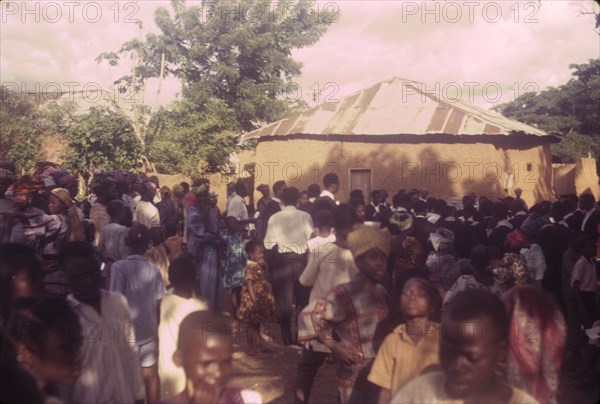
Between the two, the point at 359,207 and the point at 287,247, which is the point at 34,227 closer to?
the point at 287,247

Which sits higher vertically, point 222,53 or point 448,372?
point 222,53

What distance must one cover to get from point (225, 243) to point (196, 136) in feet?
40.1

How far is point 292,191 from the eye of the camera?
274 inches

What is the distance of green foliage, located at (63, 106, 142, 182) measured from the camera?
643 inches

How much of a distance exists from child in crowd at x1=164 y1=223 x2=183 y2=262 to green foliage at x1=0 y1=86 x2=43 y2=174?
1208 centimetres

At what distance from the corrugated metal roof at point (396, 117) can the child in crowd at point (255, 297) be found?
9.97 m

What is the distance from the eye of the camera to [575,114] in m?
34.5

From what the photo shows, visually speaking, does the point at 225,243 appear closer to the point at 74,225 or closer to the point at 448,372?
the point at 74,225

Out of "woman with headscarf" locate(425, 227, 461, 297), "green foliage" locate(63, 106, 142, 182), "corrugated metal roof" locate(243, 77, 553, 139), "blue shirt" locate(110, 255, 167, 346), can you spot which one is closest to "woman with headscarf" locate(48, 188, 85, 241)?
"blue shirt" locate(110, 255, 167, 346)

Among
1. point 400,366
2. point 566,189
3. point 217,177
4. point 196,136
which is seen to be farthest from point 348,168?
point 400,366

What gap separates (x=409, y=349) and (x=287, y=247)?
4.02 m

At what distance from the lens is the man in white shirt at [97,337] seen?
9.79 ft

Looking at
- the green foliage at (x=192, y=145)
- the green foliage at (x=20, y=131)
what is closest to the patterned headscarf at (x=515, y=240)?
the green foliage at (x=192, y=145)

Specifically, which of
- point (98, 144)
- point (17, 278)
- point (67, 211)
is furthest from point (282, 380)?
point (98, 144)
